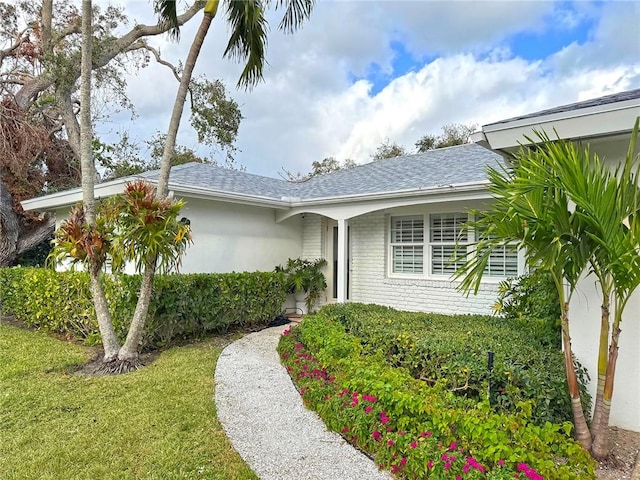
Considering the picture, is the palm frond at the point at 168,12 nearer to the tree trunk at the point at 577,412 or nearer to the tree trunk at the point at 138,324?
the tree trunk at the point at 138,324

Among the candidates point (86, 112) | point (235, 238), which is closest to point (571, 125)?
point (86, 112)

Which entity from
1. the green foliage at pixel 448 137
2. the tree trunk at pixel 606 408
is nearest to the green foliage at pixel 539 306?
the tree trunk at pixel 606 408

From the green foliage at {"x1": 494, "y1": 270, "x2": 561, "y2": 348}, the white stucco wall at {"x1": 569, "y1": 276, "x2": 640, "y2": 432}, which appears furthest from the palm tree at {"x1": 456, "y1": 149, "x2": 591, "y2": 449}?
the green foliage at {"x1": 494, "y1": 270, "x2": 561, "y2": 348}

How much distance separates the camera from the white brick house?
897 centimetres

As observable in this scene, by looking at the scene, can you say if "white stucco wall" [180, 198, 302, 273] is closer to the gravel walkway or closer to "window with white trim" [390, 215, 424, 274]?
"window with white trim" [390, 215, 424, 274]

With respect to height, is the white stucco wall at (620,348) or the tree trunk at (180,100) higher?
the tree trunk at (180,100)

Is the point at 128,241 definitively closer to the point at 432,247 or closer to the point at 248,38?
the point at 248,38

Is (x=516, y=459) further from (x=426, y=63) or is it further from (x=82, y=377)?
(x=426, y=63)

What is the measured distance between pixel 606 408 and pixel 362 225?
25.7ft

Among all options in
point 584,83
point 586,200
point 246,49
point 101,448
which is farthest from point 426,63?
point 101,448

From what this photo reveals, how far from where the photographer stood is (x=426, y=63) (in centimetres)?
1413

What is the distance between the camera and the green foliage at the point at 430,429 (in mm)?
2959

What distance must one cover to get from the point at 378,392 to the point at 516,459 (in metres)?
1.32

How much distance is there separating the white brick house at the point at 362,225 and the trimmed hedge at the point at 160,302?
1156 millimetres
